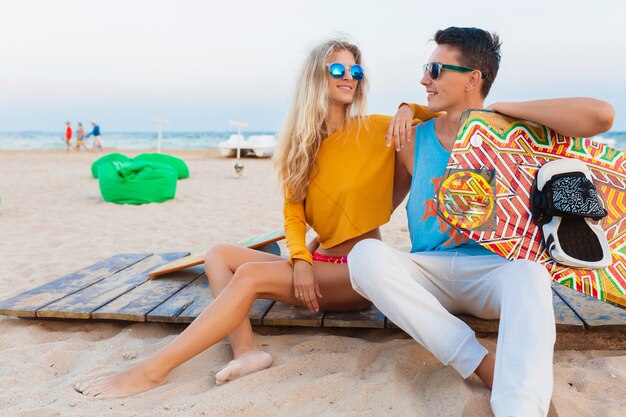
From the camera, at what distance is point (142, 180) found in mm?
7648

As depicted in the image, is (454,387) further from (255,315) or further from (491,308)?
(255,315)

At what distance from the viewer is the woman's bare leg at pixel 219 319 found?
2.14 meters

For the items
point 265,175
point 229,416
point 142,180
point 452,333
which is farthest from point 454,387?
point 265,175

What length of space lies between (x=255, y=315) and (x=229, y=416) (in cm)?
80

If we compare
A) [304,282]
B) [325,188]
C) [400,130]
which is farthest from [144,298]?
[400,130]

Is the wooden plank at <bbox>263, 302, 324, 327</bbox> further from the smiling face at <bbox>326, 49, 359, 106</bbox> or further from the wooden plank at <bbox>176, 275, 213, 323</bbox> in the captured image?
the smiling face at <bbox>326, 49, 359, 106</bbox>

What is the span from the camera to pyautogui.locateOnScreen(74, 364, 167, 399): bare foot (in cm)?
210

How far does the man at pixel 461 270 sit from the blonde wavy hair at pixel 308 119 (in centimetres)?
36

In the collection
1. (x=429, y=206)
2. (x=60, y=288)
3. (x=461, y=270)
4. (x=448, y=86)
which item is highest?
(x=448, y=86)

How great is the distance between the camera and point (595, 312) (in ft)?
8.21

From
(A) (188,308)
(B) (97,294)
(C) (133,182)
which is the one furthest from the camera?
(C) (133,182)

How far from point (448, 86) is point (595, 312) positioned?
1192 millimetres

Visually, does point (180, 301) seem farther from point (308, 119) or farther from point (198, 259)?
point (308, 119)

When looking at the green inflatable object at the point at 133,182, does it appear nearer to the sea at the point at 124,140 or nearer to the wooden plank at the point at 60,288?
the wooden plank at the point at 60,288
